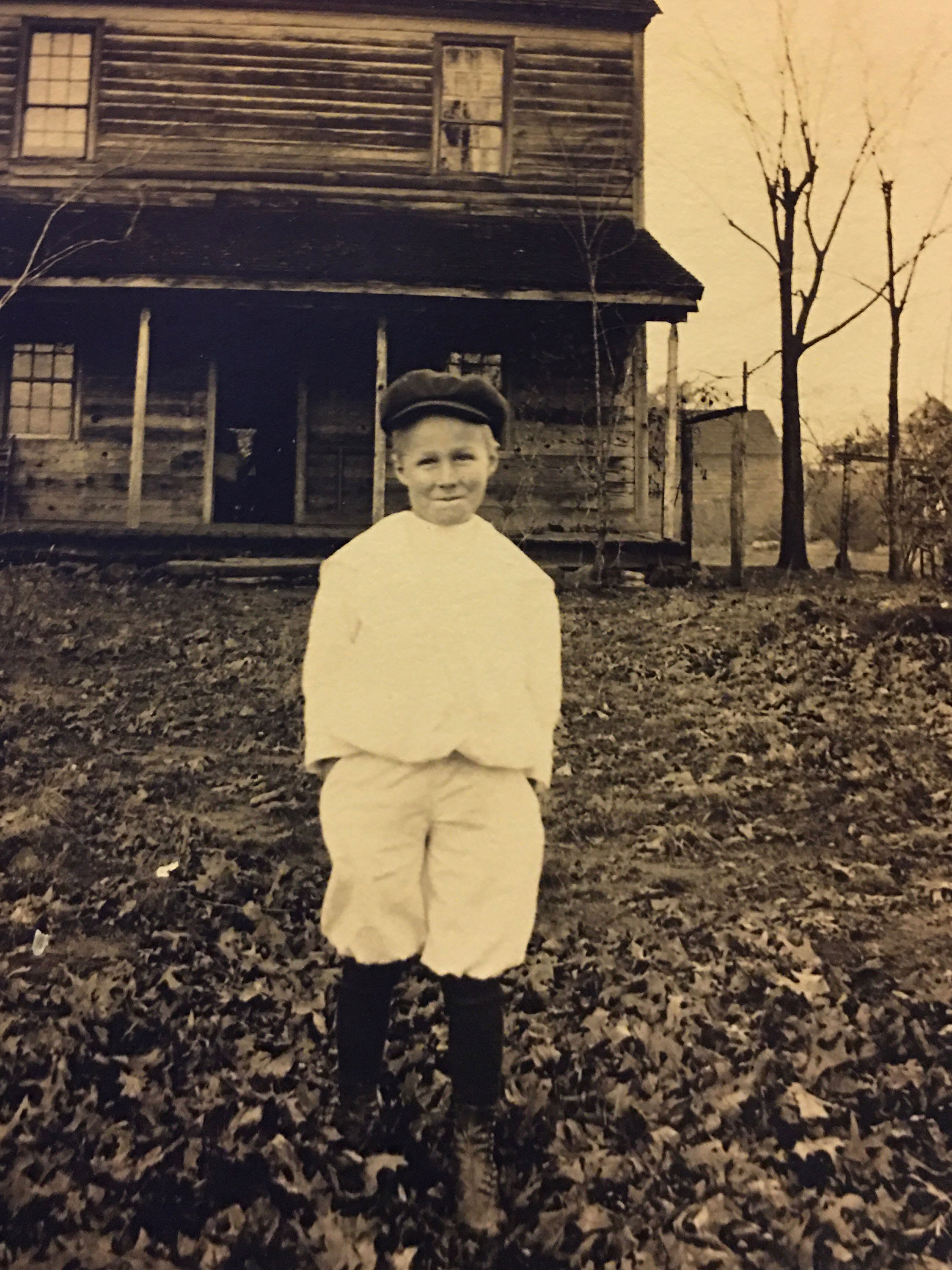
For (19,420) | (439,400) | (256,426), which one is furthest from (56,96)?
(439,400)

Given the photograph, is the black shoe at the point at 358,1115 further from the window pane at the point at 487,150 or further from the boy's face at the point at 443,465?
the window pane at the point at 487,150

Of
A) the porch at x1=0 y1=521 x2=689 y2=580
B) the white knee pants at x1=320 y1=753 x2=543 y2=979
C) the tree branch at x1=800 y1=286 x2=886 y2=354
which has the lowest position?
the white knee pants at x1=320 y1=753 x2=543 y2=979

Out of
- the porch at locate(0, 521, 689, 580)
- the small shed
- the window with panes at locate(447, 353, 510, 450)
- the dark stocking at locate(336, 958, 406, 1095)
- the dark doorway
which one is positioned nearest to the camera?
the dark stocking at locate(336, 958, 406, 1095)

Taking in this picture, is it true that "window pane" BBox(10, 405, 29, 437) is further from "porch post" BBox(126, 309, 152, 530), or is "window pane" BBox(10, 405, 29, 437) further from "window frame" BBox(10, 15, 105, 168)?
"window frame" BBox(10, 15, 105, 168)

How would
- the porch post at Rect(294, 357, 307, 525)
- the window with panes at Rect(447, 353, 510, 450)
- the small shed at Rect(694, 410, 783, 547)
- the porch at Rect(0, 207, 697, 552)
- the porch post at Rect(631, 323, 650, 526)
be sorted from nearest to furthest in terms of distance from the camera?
1. the porch at Rect(0, 207, 697, 552)
2. the small shed at Rect(694, 410, 783, 547)
3. the porch post at Rect(631, 323, 650, 526)
4. the window with panes at Rect(447, 353, 510, 450)
5. the porch post at Rect(294, 357, 307, 525)

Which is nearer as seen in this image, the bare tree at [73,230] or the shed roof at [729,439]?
the bare tree at [73,230]

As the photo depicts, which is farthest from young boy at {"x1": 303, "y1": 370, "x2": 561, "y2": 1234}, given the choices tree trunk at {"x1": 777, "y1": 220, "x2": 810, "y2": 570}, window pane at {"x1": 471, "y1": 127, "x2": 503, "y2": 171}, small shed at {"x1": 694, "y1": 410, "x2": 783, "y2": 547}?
window pane at {"x1": 471, "y1": 127, "x2": 503, "y2": 171}

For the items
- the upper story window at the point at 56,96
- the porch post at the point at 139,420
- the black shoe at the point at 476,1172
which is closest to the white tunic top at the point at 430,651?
the black shoe at the point at 476,1172
